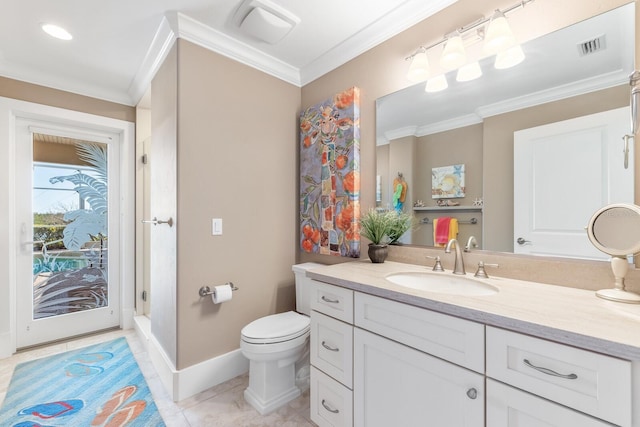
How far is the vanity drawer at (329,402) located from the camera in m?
1.34

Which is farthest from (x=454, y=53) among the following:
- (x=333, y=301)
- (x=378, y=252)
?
(x=333, y=301)

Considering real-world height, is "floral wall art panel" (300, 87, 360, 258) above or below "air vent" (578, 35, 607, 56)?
below

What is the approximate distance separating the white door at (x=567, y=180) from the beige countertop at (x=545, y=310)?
0.65ft

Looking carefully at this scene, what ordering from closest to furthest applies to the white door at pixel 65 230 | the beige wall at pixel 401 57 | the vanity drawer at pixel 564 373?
1. the vanity drawer at pixel 564 373
2. the beige wall at pixel 401 57
3. the white door at pixel 65 230

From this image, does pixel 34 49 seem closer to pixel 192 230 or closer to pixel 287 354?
pixel 192 230

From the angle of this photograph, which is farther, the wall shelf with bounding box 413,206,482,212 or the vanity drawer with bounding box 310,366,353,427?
the wall shelf with bounding box 413,206,482,212

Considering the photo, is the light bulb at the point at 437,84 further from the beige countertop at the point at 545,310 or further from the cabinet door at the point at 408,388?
the cabinet door at the point at 408,388

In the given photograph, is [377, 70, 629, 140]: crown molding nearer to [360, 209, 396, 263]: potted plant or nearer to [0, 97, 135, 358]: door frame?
[360, 209, 396, 263]: potted plant

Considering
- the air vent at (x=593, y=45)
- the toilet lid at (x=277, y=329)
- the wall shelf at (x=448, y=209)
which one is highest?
the air vent at (x=593, y=45)

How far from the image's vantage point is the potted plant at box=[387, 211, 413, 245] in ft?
5.80

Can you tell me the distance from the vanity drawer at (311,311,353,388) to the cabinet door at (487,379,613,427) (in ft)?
1.95

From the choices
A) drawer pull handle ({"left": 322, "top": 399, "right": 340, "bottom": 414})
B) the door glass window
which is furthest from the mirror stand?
the door glass window

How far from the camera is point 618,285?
103 centimetres

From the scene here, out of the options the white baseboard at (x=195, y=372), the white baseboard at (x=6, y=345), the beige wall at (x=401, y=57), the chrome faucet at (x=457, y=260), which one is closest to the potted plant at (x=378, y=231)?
the beige wall at (x=401, y=57)
